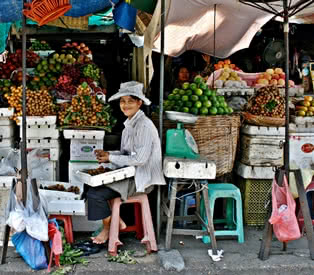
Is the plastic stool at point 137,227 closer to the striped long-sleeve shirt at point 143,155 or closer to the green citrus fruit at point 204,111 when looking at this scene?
the striped long-sleeve shirt at point 143,155

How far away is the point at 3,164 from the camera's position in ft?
13.4

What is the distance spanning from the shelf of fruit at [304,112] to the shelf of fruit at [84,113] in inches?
85.4

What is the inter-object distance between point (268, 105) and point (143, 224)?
197cm

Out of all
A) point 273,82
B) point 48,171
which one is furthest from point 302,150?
point 48,171

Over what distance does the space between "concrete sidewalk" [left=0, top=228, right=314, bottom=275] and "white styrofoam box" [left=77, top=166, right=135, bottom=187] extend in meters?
0.70

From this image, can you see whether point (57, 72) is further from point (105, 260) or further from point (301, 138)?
point (301, 138)

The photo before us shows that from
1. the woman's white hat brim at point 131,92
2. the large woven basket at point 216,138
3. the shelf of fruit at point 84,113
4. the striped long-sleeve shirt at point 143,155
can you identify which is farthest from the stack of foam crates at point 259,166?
the shelf of fruit at point 84,113

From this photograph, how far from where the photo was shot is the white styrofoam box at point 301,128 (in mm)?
4637

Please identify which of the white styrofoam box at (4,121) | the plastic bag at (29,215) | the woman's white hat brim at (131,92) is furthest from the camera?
the white styrofoam box at (4,121)

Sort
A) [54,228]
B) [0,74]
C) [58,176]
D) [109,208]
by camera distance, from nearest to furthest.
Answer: [54,228]
[109,208]
[58,176]
[0,74]

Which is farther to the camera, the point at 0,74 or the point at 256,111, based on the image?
the point at 0,74

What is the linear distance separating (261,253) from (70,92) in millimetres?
2665

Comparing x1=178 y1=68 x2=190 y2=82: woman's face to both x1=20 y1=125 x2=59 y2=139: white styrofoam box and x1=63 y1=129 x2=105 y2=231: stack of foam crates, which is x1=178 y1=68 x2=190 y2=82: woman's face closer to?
x1=63 y1=129 x2=105 y2=231: stack of foam crates

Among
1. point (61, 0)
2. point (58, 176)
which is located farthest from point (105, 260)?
point (61, 0)
